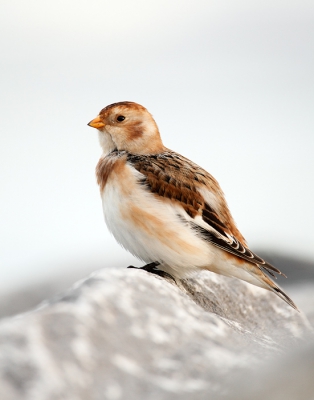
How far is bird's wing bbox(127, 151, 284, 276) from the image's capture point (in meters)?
4.18

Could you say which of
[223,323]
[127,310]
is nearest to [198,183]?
[223,323]

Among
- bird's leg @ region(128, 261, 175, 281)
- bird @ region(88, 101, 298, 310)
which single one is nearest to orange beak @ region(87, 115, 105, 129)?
bird @ region(88, 101, 298, 310)

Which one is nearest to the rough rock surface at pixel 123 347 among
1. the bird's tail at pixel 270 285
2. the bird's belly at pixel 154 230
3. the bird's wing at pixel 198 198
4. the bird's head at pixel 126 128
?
the bird's tail at pixel 270 285

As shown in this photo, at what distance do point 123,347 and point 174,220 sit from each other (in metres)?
1.73

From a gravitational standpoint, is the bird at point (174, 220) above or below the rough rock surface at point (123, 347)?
above

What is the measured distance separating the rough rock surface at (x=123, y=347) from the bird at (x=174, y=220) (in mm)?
985

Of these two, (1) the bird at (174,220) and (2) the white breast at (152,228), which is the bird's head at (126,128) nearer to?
(1) the bird at (174,220)

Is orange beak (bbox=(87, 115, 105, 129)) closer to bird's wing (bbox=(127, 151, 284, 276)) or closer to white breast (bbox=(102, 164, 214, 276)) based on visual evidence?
bird's wing (bbox=(127, 151, 284, 276))

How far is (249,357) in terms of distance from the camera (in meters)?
2.63

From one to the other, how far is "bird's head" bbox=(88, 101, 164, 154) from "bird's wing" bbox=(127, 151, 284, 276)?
251 mm

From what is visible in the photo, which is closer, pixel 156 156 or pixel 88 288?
pixel 88 288

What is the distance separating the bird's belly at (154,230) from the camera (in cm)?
414

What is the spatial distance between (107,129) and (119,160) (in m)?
0.32

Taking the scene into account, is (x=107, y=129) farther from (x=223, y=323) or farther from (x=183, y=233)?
(x=223, y=323)
